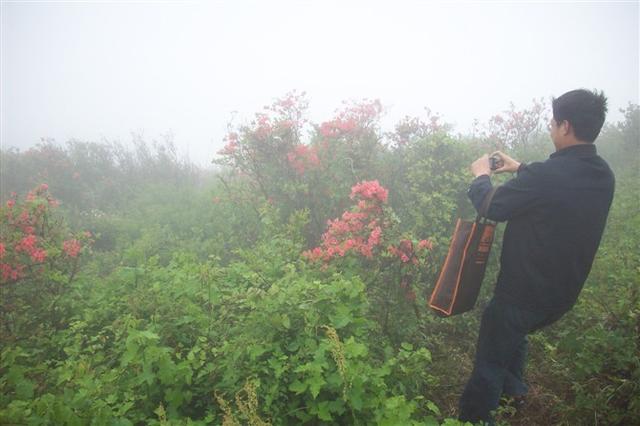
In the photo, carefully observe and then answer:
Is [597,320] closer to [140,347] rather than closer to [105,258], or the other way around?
[140,347]

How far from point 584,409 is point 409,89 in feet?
225

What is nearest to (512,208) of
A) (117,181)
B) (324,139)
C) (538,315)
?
(538,315)

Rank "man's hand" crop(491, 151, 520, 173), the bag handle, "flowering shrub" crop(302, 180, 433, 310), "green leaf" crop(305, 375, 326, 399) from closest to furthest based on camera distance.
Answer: "green leaf" crop(305, 375, 326, 399) < the bag handle < "man's hand" crop(491, 151, 520, 173) < "flowering shrub" crop(302, 180, 433, 310)

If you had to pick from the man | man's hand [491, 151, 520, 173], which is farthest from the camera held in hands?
the man

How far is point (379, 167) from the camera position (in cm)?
607

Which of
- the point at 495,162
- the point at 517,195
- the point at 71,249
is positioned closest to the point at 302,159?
the point at 71,249

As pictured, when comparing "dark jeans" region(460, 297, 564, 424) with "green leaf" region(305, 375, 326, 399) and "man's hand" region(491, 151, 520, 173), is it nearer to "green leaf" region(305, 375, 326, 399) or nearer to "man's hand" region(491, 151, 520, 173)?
"man's hand" region(491, 151, 520, 173)

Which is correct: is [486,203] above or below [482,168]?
below

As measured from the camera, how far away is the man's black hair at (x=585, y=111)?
6.25 ft

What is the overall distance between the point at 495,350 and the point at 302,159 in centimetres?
456

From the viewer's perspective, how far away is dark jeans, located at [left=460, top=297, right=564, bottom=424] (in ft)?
6.93

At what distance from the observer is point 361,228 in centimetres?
333

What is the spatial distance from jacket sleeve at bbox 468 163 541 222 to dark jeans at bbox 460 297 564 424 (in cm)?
63

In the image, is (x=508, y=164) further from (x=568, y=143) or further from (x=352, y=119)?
(x=352, y=119)
